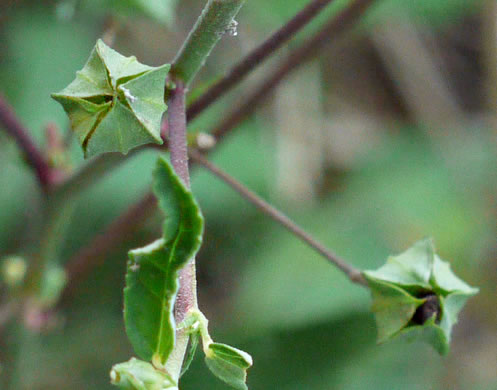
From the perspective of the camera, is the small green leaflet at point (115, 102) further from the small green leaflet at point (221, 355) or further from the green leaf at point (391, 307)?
the green leaf at point (391, 307)

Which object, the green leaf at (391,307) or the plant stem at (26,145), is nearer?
the green leaf at (391,307)

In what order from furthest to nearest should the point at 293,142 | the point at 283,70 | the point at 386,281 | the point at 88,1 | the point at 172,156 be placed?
1. the point at 293,142
2. the point at 283,70
3. the point at 88,1
4. the point at 386,281
5. the point at 172,156

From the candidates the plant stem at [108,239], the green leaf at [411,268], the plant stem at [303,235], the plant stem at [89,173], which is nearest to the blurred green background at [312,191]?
the plant stem at [108,239]

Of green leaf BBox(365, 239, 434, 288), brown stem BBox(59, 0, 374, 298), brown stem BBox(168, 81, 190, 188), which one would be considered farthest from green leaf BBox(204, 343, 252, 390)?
brown stem BBox(59, 0, 374, 298)

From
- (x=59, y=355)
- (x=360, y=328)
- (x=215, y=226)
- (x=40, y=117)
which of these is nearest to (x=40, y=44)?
(x=40, y=117)

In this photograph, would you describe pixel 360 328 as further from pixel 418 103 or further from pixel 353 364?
pixel 418 103

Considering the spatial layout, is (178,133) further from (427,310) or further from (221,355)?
(427,310)

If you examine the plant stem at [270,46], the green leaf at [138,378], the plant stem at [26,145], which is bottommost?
the green leaf at [138,378]
